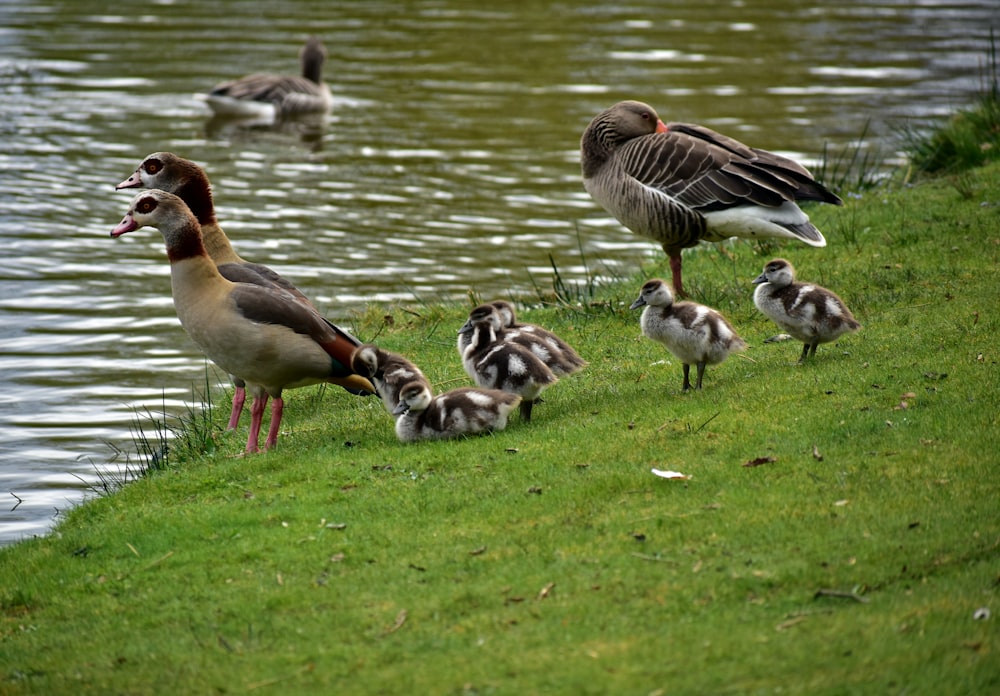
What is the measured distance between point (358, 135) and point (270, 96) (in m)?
2.46

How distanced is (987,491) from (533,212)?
13.3 m

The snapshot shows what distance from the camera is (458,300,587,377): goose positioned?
30.7 ft

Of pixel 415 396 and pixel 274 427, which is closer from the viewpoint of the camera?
pixel 415 396

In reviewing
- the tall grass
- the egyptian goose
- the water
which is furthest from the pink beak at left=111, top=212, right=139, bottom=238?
the tall grass

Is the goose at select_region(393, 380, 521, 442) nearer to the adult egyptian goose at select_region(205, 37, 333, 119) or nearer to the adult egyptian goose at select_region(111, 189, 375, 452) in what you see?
the adult egyptian goose at select_region(111, 189, 375, 452)

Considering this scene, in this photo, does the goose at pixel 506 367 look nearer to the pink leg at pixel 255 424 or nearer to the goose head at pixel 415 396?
the goose head at pixel 415 396

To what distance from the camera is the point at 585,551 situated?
6.70 m

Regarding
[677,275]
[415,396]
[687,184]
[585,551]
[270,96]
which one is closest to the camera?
[585,551]

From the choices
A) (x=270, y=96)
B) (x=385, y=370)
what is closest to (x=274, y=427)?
(x=385, y=370)

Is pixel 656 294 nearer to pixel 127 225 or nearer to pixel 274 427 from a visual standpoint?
pixel 274 427

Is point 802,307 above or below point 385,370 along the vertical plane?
above

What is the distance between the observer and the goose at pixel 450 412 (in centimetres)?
864

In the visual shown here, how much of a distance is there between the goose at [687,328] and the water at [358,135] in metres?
5.06

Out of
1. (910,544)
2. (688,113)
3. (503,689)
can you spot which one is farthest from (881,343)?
(688,113)
